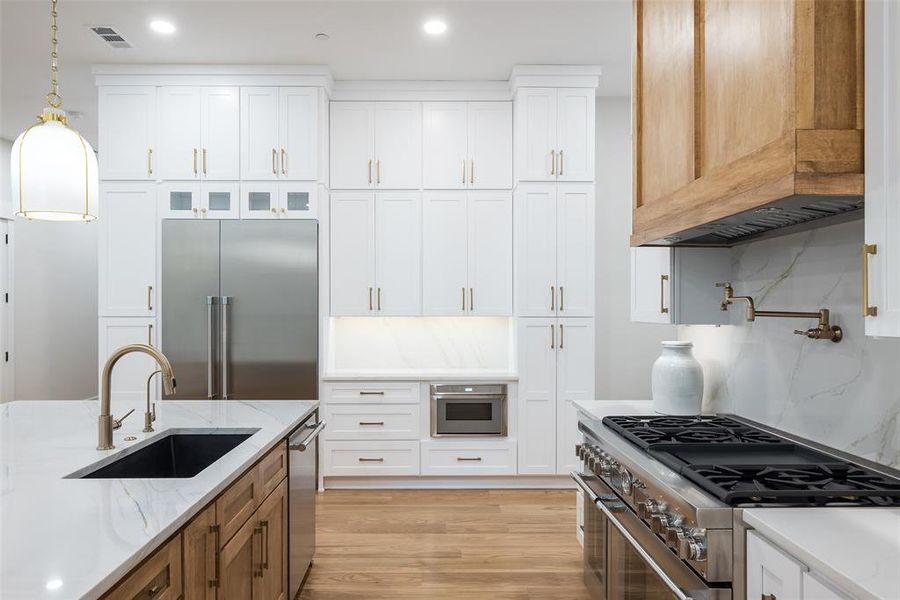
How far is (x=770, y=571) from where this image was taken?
3.97 feet

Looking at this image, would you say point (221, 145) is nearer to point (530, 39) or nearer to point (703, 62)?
point (530, 39)

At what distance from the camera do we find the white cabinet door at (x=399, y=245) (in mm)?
4441

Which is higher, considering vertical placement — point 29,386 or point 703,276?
point 703,276

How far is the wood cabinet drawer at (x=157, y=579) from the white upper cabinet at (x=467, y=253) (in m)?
3.20

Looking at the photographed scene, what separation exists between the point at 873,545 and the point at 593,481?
47.1 inches

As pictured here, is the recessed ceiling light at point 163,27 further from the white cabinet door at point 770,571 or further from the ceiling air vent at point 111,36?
the white cabinet door at point 770,571

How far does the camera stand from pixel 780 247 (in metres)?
2.11

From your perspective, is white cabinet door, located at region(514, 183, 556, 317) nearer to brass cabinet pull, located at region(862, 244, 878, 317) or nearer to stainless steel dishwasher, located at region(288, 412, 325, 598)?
stainless steel dishwasher, located at region(288, 412, 325, 598)

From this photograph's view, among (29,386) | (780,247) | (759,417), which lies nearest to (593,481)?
(759,417)

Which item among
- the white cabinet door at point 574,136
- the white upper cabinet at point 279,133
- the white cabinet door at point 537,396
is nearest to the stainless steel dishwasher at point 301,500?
the white cabinet door at point 537,396

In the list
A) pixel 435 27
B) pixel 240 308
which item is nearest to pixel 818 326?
pixel 435 27

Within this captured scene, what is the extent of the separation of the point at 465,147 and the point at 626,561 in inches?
131

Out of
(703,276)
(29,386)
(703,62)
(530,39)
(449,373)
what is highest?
(530,39)

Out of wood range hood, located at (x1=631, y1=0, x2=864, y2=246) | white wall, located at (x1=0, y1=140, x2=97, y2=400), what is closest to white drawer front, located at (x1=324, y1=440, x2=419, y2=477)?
wood range hood, located at (x1=631, y1=0, x2=864, y2=246)
